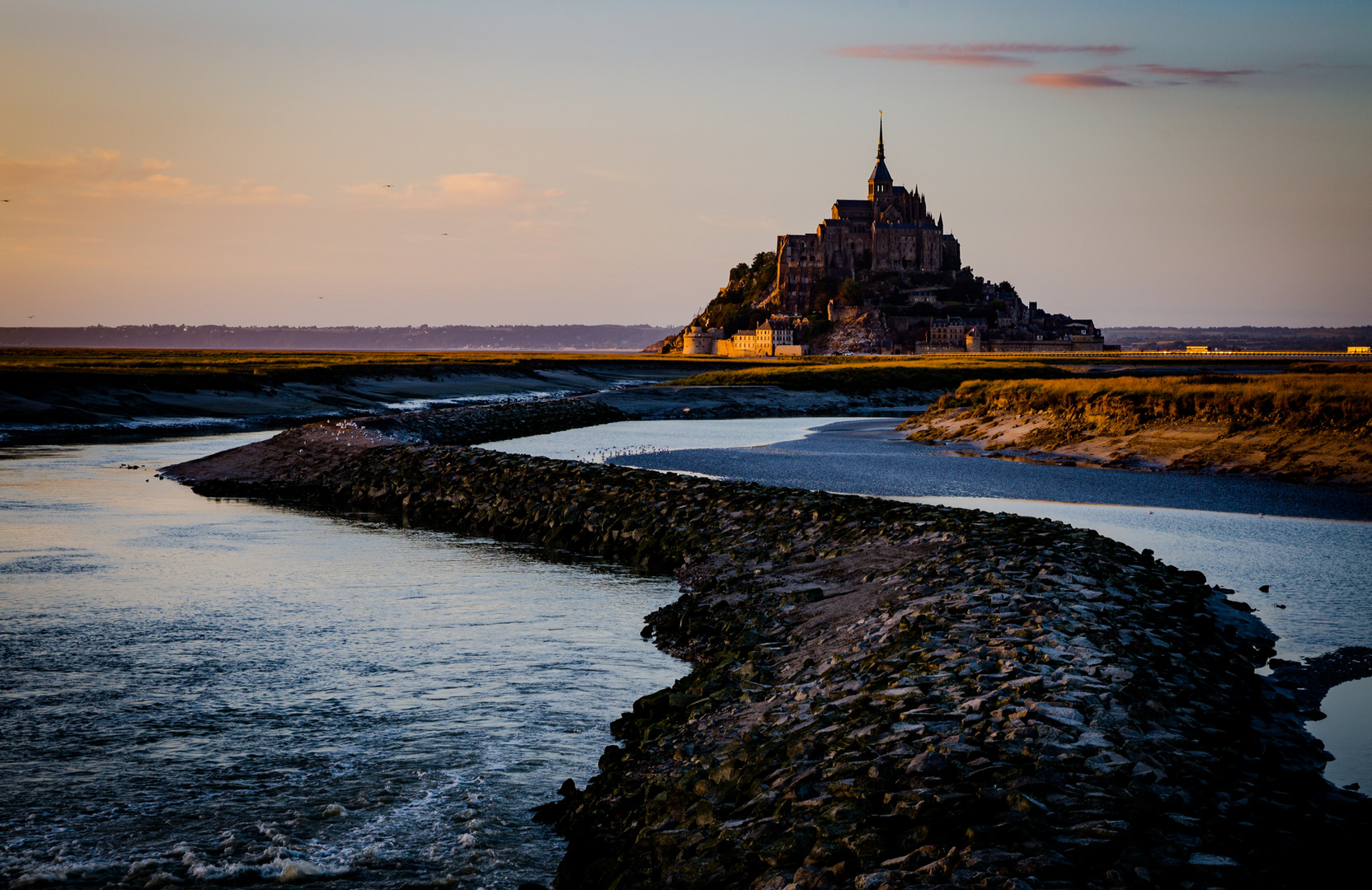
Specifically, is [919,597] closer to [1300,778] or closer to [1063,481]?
[1300,778]

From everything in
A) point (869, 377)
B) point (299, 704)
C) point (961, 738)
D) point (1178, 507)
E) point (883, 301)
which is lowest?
point (299, 704)

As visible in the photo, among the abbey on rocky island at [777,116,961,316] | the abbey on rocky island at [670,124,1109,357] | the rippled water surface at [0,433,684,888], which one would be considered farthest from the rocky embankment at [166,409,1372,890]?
the abbey on rocky island at [777,116,961,316]

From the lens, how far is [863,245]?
192 m

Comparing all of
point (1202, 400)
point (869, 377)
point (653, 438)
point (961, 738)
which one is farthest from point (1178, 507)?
point (869, 377)

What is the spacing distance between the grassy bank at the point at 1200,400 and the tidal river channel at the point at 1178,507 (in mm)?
3458

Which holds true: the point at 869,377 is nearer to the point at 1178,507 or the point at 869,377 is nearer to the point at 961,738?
the point at 1178,507

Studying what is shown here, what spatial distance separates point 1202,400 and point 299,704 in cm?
2745

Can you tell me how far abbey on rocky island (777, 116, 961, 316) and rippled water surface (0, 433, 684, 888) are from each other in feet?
578

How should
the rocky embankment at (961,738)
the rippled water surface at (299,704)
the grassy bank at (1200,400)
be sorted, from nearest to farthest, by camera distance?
the rocky embankment at (961,738)
the rippled water surface at (299,704)
the grassy bank at (1200,400)

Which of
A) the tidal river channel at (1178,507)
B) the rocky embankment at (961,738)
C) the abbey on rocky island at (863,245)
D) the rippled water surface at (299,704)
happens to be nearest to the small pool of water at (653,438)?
the tidal river channel at (1178,507)

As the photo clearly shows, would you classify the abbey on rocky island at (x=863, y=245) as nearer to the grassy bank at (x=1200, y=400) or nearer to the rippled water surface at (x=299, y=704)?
the grassy bank at (x=1200, y=400)

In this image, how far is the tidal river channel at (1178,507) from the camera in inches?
433

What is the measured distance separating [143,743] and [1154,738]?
749 cm

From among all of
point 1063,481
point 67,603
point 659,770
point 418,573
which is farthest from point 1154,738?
point 1063,481
